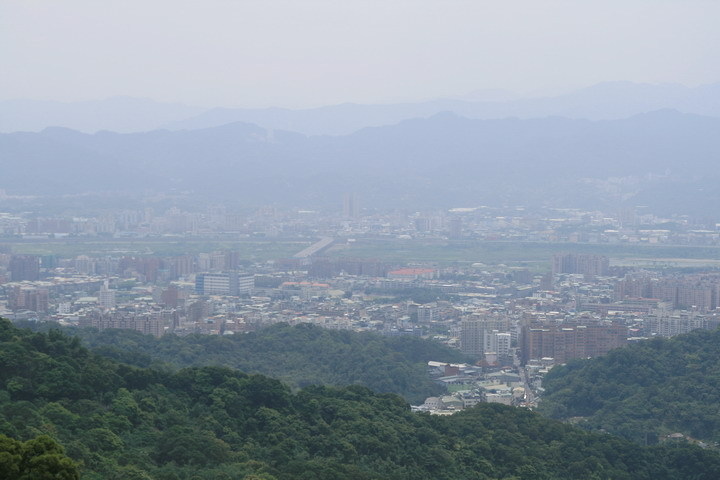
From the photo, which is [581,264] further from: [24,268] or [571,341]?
[24,268]

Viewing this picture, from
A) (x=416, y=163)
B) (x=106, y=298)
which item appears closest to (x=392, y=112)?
(x=416, y=163)

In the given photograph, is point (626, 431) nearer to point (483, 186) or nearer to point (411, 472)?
point (411, 472)

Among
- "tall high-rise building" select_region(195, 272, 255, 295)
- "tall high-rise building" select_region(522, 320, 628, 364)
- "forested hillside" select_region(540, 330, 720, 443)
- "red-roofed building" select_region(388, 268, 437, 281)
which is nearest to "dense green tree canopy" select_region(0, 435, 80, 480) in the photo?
"forested hillside" select_region(540, 330, 720, 443)

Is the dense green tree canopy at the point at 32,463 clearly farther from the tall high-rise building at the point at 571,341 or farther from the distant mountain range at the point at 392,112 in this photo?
the distant mountain range at the point at 392,112

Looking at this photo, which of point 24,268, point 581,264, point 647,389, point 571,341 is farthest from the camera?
point 581,264

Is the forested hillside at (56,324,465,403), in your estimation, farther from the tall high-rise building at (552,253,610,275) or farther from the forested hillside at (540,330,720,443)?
the tall high-rise building at (552,253,610,275)
